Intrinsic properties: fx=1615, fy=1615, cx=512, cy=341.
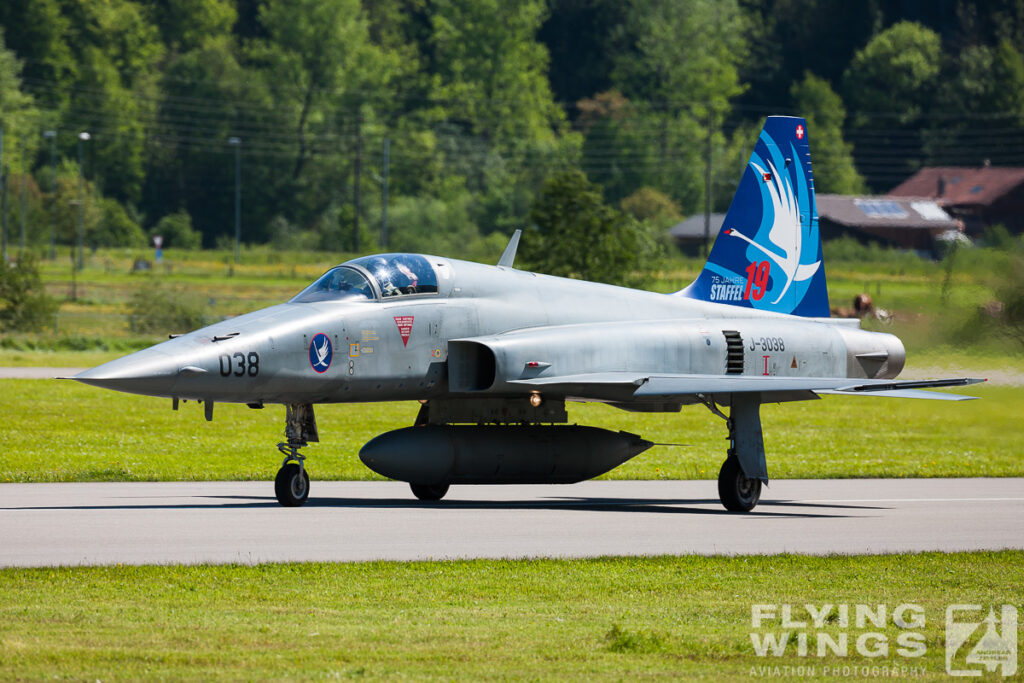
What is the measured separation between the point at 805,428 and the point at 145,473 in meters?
14.2

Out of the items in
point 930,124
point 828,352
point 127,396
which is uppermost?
point 930,124

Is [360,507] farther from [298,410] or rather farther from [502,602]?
[502,602]

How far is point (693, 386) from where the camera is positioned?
58.6 feet

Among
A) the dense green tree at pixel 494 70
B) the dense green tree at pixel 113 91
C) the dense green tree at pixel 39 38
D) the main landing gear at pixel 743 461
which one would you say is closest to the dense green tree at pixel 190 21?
the dense green tree at pixel 113 91

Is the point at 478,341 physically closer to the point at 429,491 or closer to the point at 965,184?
the point at 429,491

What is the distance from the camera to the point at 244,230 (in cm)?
11819

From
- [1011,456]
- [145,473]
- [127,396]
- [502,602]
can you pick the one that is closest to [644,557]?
[502,602]

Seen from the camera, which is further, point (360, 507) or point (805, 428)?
point (805, 428)

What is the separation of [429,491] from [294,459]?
6.89 feet

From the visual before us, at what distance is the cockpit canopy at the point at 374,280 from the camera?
17.4m

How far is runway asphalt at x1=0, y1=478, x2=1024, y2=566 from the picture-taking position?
1396 centimetres

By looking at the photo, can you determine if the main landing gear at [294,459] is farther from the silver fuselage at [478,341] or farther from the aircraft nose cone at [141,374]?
the aircraft nose cone at [141,374]

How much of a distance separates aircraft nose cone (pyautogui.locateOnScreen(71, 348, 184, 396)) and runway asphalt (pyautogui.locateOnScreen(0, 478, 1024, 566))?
1.32 metres

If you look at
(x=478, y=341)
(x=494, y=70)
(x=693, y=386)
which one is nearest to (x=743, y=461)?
(x=693, y=386)
